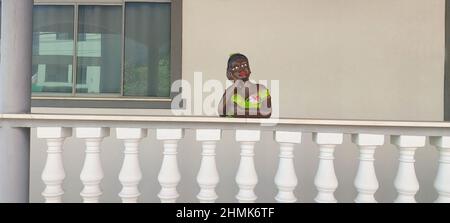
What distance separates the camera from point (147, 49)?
12.0 ft

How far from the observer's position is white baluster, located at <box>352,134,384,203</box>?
187 cm

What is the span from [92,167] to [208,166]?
2.15 feet

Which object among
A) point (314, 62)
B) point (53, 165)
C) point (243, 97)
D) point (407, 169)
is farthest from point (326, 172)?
point (314, 62)

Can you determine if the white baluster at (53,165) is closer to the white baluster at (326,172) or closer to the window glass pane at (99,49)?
the white baluster at (326,172)

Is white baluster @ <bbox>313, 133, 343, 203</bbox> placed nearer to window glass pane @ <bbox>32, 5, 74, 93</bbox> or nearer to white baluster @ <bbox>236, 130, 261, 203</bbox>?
white baluster @ <bbox>236, 130, 261, 203</bbox>

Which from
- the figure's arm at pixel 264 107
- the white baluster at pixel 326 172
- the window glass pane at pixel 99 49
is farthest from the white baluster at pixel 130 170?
the window glass pane at pixel 99 49

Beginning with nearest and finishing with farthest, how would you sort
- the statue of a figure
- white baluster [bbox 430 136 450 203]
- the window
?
1. white baluster [bbox 430 136 450 203]
2. the statue of a figure
3. the window

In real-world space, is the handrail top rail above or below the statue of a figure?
below

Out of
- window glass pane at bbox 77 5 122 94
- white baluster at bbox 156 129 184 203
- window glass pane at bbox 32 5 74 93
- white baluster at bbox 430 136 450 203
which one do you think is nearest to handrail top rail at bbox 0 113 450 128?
white baluster at bbox 156 129 184 203

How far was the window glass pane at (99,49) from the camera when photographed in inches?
145

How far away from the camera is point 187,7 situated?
3.56 metres

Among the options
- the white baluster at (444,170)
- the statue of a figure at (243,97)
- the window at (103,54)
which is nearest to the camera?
the white baluster at (444,170)

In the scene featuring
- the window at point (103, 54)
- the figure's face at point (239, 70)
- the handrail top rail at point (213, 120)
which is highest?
the window at point (103, 54)
